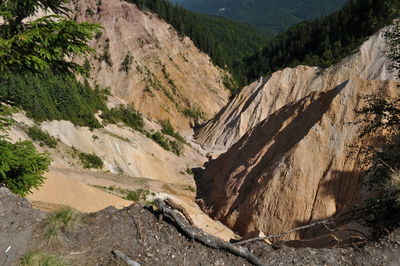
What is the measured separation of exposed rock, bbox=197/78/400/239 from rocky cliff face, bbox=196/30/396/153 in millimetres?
20837

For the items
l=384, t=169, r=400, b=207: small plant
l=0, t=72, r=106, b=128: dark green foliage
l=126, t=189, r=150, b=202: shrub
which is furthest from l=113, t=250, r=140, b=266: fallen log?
l=0, t=72, r=106, b=128: dark green foliage

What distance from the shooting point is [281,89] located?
44250 mm

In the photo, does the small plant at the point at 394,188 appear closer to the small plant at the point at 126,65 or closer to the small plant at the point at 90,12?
the small plant at the point at 126,65

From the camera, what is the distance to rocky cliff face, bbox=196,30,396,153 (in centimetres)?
4178

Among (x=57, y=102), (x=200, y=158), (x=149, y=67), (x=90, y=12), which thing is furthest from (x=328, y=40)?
(x=57, y=102)

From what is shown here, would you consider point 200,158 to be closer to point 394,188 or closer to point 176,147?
point 176,147

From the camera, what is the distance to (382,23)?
8906 millimetres

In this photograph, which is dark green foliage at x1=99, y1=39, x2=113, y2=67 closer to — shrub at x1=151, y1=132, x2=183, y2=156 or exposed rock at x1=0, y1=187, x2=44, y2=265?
shrub at x1=151, y1=132, x2=183, y2=156

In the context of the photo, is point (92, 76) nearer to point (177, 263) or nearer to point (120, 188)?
point (120, 188)

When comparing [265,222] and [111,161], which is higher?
[265,222]

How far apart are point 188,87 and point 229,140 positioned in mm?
20024

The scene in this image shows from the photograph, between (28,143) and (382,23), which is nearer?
(28,143)

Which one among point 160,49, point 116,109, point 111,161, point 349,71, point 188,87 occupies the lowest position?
point 111,161

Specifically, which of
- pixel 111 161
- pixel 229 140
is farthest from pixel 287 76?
pixel 111 161
